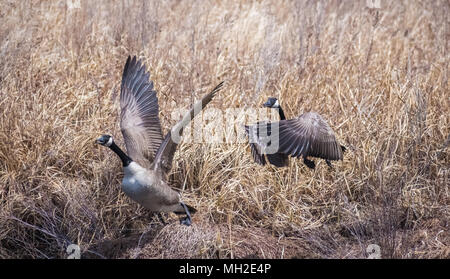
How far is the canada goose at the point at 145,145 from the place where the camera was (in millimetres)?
4016

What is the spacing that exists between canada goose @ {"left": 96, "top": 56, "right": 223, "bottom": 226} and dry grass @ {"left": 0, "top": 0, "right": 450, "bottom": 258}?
0.34 m

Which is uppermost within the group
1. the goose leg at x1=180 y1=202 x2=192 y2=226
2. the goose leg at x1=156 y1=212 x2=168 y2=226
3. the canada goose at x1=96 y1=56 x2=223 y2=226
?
the canada goose at x1=96 y1=56 x2=223 y2=226

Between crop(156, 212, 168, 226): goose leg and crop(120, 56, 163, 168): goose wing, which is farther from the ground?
crop(120, 56, 163, 168): goose wing

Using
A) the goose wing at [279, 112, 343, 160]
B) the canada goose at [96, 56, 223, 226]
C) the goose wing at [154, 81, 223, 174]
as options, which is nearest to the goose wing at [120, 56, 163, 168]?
the canada goose at [96, 56, 223, 226]

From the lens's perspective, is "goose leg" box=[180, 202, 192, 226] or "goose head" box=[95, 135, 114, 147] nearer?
"goose head" box=[95, 135, 114, 147]

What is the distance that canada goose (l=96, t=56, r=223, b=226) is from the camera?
4.02m

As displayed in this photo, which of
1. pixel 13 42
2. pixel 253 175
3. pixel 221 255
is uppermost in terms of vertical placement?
pixel 13 42

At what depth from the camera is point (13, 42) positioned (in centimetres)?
555

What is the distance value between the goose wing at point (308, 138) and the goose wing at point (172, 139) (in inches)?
23.4

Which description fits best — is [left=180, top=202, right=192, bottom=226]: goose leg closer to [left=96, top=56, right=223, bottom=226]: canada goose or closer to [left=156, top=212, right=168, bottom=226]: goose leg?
[left=96, top=56, right=223, bottom=226]: canada goose

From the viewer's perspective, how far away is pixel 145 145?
182 inches

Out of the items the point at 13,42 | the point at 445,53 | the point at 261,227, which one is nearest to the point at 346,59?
the point at 445,53
